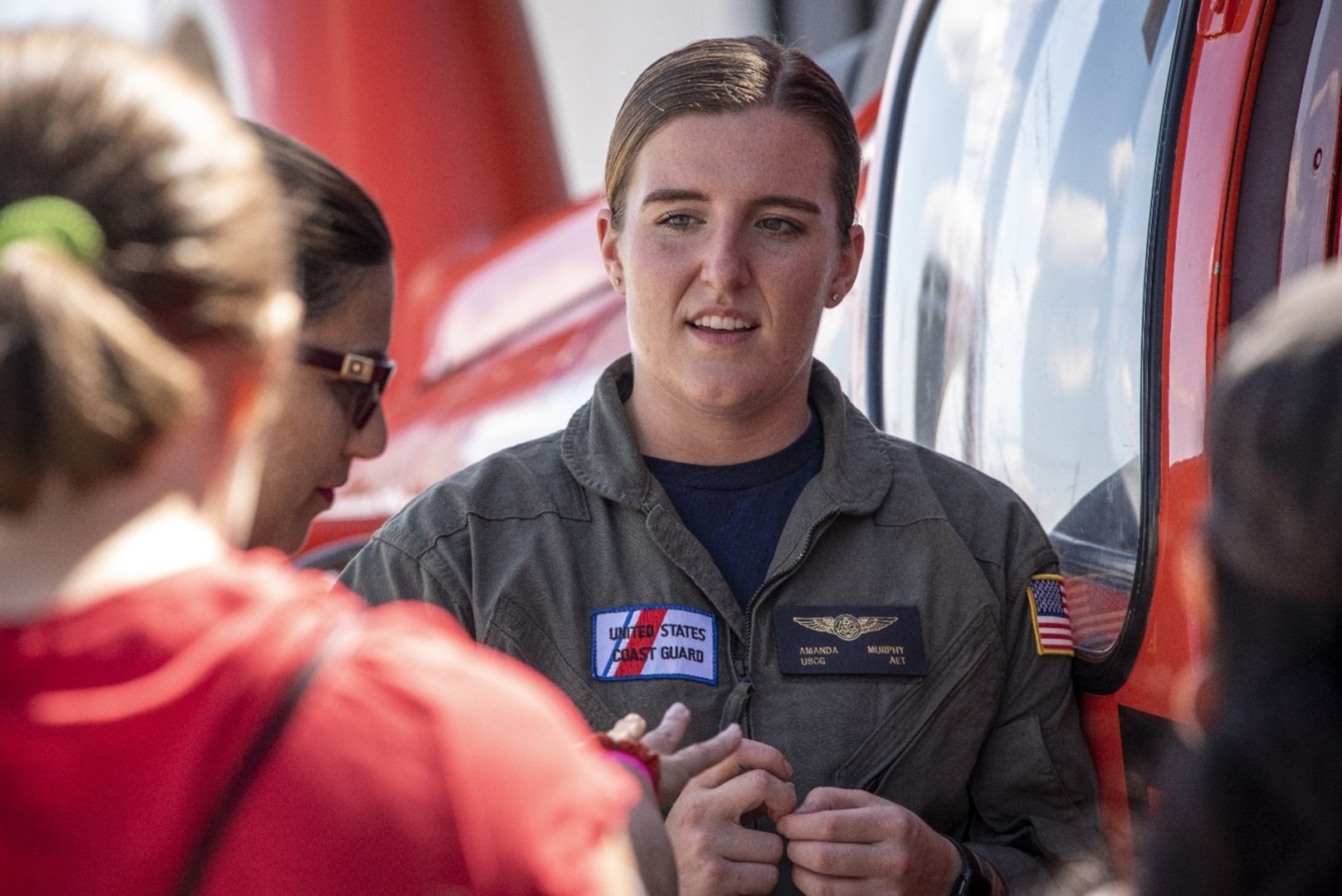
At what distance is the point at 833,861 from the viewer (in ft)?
6.06

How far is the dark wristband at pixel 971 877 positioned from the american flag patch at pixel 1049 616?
306 mm

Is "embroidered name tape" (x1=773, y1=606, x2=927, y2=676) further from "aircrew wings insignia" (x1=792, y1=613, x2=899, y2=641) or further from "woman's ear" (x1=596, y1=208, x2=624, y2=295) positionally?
"woman's ear" (x1=596, y1=208, x2=624, y2=295)

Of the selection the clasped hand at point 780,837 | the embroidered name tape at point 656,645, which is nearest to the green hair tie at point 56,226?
the clasped hand at point 780,837

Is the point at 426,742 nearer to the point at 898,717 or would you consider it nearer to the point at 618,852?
the point at 618,852

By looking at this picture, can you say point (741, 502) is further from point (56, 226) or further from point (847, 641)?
point (56, 226)

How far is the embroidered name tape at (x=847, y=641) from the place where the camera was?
2041mm

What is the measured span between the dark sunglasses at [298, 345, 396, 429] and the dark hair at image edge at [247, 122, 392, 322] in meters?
0.05

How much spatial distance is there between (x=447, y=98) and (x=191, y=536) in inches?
187

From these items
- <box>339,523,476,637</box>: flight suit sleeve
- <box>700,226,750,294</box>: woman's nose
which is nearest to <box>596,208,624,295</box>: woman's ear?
<box>700,226,750,294</box>: woman's nose

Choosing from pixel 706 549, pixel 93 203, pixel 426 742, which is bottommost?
pixel 706 549

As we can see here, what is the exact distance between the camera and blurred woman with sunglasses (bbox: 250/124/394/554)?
2.12 m

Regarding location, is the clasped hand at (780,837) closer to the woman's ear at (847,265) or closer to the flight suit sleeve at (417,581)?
the flight suit sleeve at (417,581)

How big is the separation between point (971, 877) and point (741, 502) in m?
0.57

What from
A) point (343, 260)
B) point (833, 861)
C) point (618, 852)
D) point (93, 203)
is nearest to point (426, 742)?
point (618, 852)
